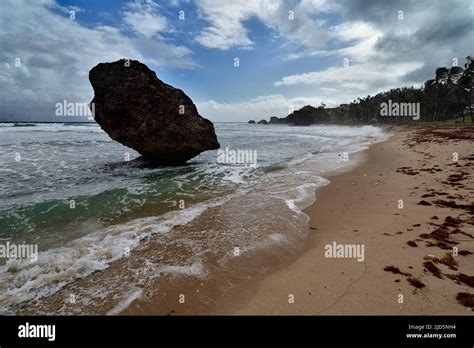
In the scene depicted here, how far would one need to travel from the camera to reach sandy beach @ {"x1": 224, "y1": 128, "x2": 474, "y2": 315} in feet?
13.0

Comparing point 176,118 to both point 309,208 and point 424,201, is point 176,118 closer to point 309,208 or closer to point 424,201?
point 309,208

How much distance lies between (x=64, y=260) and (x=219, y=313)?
142 inches

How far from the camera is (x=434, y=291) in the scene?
4098 millimetres

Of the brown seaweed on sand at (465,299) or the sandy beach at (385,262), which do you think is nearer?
the brown seaweed on sand at (465,299)

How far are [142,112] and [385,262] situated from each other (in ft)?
52.5

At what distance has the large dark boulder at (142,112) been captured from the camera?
16938 mm

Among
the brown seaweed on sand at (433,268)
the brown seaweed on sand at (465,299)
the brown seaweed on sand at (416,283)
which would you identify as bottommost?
the brown seaweed on sand at (416,283)

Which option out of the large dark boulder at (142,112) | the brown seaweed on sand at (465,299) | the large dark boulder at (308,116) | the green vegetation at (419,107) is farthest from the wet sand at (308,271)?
the large dark boulder at (308,116)

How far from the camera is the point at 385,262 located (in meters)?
5.13
